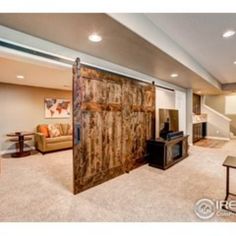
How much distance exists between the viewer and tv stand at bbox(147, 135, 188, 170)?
4023mm

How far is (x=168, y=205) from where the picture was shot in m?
2.46

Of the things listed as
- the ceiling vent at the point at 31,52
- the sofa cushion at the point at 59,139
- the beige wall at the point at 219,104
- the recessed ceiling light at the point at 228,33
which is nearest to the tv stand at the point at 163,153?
the recessed ceiling light at the point at 228,33

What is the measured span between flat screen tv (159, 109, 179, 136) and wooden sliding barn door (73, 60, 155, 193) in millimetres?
368

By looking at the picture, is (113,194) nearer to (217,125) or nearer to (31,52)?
(31,52)

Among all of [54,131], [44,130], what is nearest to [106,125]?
[54,131]

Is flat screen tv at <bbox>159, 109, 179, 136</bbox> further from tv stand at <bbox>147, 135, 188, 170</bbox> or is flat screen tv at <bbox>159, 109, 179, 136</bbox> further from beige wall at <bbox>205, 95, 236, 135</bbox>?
beige wall at <bbox>205, 95, 236, 135</bbox>

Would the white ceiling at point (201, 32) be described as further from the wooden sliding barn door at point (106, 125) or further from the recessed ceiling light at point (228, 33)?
the wooden sliding barn door at point (106, 125)

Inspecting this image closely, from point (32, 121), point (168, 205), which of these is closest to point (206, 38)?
point (168, 205)

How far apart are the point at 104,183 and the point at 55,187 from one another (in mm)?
858

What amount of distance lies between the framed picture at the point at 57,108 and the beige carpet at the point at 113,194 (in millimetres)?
2691

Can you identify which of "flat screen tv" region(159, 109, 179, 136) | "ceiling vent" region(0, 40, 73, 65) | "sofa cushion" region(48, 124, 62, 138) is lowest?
"sofa cushion" region(48, 124, 62, 138)

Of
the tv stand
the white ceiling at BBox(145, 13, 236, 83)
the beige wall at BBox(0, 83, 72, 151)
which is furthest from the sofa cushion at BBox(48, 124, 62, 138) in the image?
the white ceiling at BBox(145, 13, 236, 83)

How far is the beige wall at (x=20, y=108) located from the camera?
5.49 m
